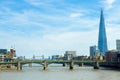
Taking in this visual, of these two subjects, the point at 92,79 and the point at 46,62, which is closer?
the point at 92,79

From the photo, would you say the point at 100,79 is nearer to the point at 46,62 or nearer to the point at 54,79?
the point at 54,79

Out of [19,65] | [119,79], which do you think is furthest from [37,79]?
[19,65]

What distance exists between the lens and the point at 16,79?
339 ft

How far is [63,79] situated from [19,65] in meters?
89.1

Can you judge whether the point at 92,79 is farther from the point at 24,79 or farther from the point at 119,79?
the point at 24,79

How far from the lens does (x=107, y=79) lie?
10406 cm

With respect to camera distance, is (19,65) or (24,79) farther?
(19,65)

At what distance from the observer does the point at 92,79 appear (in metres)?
103

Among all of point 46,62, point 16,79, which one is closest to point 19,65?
point 46,62

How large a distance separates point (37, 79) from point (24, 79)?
4.03 metres

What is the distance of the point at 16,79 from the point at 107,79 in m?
28.1

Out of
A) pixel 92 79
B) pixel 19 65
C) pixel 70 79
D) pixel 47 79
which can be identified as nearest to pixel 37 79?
pixel 47 79

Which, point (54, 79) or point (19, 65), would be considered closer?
point (54, 79)

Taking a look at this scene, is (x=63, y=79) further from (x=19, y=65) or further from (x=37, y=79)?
(x=19, y=65)
